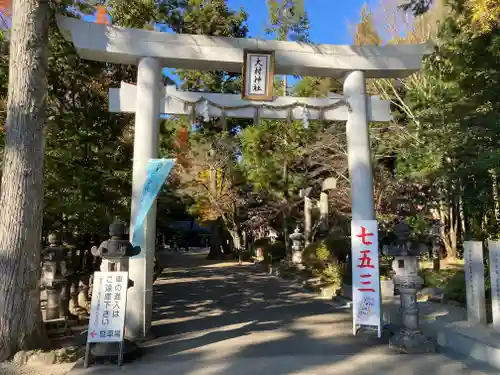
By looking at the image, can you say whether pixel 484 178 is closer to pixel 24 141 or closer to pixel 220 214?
pixel 24 141

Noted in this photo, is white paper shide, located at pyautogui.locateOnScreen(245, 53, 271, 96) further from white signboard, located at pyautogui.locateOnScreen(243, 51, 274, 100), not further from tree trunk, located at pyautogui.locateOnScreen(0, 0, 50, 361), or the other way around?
tree trunk, located at pyautogui.locateOnScreen(0, 0, 50, 361)

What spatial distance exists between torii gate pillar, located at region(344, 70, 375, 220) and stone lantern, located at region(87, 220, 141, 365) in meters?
3.71

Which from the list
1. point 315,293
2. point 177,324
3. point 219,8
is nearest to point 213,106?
point 177,324

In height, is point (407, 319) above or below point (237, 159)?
below

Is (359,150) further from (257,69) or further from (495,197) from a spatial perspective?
(495,197)

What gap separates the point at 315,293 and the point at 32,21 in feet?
28.9

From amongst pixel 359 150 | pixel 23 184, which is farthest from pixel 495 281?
pixel 23 184

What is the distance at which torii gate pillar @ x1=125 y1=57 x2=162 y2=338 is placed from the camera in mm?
6195

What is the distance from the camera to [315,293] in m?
11.0

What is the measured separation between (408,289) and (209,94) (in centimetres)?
444

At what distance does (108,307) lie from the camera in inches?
208

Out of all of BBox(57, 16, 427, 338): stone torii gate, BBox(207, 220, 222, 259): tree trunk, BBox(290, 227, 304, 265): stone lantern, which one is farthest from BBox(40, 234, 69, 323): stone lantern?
BBox(207, 220, 222, 259): tree trunk

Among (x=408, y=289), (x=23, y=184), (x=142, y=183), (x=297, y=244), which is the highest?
(x=142, y=183)

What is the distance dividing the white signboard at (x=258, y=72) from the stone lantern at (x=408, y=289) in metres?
3.21
